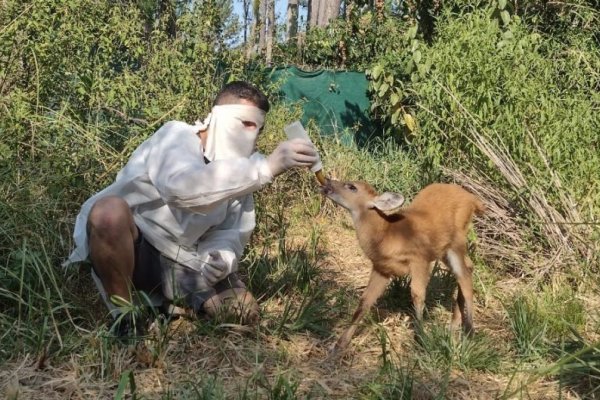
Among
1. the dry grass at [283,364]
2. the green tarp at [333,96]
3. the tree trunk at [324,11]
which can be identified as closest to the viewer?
the dry grass at [283,364]

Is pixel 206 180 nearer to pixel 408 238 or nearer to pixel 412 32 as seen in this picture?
pixel 408 238

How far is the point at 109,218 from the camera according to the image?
364 cm

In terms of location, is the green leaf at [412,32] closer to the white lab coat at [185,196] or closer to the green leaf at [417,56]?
the green leaf at [417,56]

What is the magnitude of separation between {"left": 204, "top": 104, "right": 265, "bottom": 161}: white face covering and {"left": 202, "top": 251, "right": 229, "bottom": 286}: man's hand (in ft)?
1.92

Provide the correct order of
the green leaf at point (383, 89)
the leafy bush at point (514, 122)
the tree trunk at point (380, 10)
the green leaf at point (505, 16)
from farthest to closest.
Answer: the tree trunk at point (380, 10) → the green leaf at point (383, 89) → the green leaf at point (505, 16) → the leafy bush at point (514, 122)

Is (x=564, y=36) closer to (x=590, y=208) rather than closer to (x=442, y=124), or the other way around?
(x=442, y=124)

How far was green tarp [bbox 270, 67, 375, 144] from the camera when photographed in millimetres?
9039

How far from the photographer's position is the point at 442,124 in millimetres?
6039

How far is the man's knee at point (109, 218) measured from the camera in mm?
3629

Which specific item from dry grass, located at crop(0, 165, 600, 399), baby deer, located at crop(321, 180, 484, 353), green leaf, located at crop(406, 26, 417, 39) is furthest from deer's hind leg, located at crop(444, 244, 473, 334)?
green leaf, located at crop(406, 26, 417, 39)

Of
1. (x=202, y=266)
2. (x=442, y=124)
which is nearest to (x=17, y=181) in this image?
(x=202, y=266)

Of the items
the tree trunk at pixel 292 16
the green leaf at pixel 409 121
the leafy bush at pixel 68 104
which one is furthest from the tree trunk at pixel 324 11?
the leafy bush at pixel 68 104

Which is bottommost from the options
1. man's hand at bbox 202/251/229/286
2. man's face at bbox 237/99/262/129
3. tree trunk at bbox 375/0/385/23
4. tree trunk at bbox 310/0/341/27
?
tree trunk at bbox 310/0/341/27

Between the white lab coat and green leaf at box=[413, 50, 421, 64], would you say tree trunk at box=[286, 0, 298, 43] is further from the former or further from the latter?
the white lab coat
